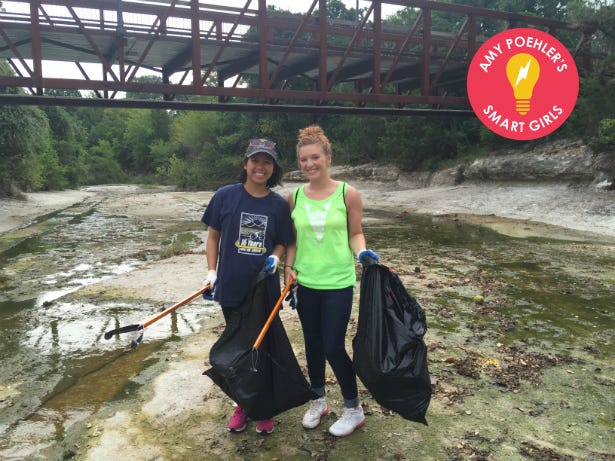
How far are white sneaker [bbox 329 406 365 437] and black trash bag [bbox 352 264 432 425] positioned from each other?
44cm

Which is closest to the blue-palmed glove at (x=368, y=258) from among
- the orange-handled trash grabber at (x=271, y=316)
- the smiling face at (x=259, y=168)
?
the orange-handled trash grabber at (x=271, y=316)

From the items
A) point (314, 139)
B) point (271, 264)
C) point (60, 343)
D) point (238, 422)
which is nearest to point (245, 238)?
point (271, 264)

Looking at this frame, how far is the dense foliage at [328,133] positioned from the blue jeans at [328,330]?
14004 mm

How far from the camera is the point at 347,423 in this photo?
3.26m

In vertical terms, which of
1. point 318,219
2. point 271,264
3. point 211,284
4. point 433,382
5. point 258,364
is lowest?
point 433,382

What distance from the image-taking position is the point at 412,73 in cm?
2023

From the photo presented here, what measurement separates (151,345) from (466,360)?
3121 mm

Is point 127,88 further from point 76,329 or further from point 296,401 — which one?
point 296,401

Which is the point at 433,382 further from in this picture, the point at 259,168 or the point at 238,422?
the point at 259,168

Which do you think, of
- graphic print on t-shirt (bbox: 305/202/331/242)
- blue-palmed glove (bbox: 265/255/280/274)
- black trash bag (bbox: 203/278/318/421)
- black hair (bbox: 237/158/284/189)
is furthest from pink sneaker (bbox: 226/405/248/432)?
black hair (bbox: 237/158/284/189)

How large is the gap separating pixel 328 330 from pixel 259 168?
1.12 meters

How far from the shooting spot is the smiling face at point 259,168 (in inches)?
124

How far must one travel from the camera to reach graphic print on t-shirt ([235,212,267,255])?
10.4ft

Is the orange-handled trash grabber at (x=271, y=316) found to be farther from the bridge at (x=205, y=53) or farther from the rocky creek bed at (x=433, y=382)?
the bridge at (x=205, y=53)
